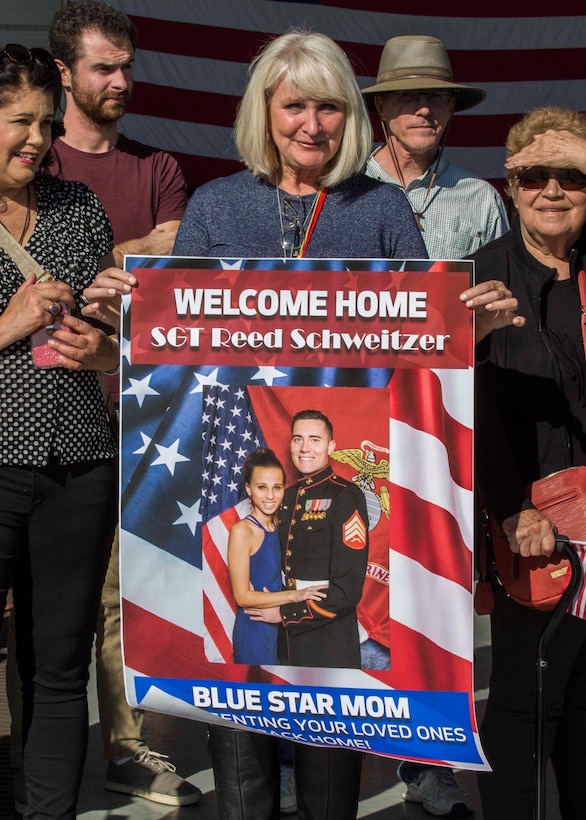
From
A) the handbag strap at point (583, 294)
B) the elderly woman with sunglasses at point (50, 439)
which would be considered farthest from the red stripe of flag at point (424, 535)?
the elderly woman with sunglasses at point (50, 439)

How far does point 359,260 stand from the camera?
257 cm

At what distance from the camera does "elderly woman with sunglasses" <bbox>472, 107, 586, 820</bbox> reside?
9.45 feet

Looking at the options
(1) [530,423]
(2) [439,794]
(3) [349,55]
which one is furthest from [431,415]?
(3) [349,55]

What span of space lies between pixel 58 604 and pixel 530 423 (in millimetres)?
1219

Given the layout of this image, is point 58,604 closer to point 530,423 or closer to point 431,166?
point 530,423

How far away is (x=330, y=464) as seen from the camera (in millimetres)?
2590

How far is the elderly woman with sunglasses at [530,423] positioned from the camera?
2.88 m

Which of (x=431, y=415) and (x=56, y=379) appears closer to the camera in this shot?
(x=431, y=415)

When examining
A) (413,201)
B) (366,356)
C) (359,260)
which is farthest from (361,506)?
(413,201)

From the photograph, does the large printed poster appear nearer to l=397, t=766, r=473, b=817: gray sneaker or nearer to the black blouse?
the black blouse

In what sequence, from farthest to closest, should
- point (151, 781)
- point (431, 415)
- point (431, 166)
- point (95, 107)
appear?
1. point (431, 166)
2. point (95, 107)
3. point (151, 781)
4. point (431, 415)

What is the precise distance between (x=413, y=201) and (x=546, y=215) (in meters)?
1.22

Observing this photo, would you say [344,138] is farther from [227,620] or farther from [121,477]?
[227,620]

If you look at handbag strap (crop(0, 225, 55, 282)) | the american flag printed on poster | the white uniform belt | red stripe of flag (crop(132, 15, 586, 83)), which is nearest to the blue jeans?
handbag strap (crop(0, 225, 55, 282))
